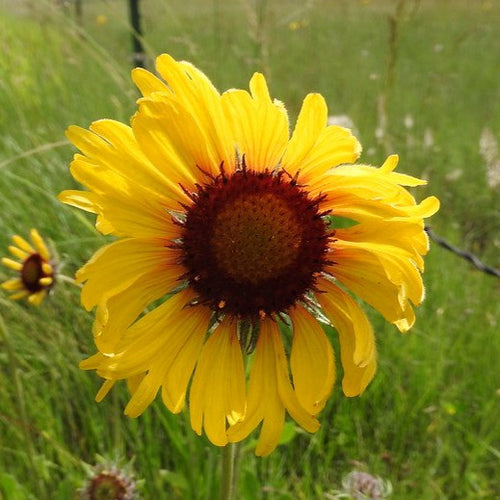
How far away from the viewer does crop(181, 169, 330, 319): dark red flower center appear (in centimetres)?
83

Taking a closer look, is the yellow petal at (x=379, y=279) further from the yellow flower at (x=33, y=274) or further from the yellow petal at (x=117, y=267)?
the yellow flower at (x=33, y=274)

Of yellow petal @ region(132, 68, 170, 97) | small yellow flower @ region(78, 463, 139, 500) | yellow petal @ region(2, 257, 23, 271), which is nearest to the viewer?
yellow petal @ region(132, 68, 170, 97)

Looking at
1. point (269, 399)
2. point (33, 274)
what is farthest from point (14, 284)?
point (269, 399)

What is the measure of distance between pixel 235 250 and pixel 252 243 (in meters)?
0.02

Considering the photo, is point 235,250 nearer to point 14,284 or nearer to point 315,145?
point 315,145

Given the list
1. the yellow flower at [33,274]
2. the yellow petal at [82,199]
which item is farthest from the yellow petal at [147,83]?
the yellow flower at [33,274]

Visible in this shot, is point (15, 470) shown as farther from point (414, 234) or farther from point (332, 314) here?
point (414, 234)

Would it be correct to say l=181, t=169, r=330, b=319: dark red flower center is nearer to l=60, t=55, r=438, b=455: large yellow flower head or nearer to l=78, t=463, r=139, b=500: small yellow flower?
l=60, t=55, r=438, b=455: large yellow flower head

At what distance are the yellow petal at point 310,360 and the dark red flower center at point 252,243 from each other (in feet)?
0.15

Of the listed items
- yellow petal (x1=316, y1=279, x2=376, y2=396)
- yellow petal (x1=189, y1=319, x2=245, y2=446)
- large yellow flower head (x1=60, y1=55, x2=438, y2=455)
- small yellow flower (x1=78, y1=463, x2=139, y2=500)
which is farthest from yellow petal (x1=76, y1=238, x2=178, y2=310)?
small yellow flower (x1=78, y1=463, x2=139, y2=500)

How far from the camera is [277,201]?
0.85 metres

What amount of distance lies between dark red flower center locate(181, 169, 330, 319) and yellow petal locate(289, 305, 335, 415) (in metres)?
0.04

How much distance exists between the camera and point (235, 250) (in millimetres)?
833

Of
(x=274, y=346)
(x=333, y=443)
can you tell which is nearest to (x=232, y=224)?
(x=274, y=346)
